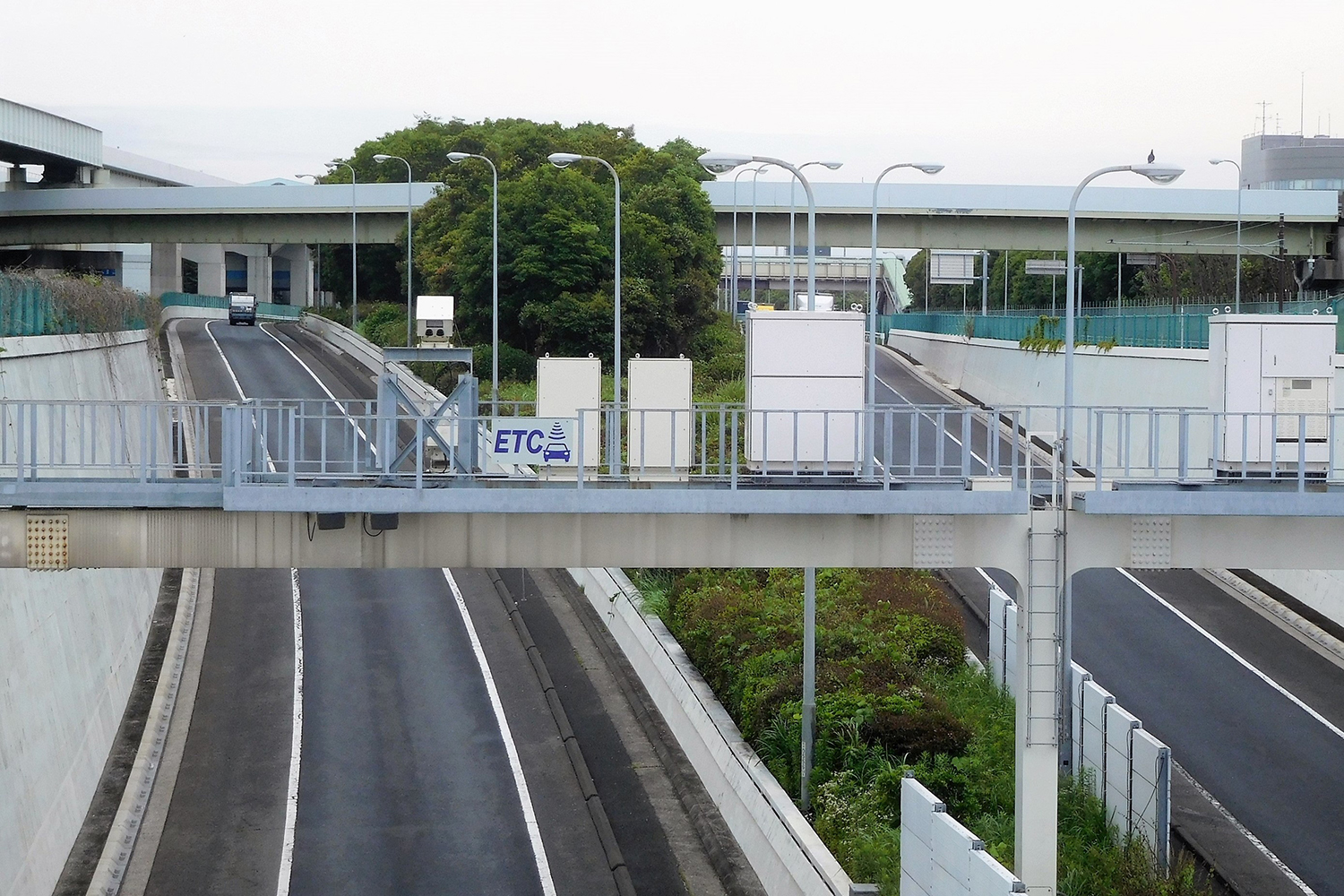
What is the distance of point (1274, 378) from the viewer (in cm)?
1933

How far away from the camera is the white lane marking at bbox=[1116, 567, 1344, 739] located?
2617 cm

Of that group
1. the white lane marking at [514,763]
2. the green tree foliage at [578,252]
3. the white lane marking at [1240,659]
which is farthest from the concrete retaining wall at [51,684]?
the green tree foliage at [578,252]

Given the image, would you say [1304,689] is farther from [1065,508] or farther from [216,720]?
[216,720]

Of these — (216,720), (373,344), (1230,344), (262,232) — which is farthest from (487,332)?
(1230,344)

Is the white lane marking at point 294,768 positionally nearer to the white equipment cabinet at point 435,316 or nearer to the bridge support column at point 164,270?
the white equipment cabinet at point 435,316

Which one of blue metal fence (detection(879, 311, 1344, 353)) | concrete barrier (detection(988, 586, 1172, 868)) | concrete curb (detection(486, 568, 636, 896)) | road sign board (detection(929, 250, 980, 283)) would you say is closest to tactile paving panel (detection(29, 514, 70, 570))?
concrete curb (detection(486, 568, 636, 896))

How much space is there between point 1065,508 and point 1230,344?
3.94 metres

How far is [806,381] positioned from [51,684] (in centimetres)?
1242

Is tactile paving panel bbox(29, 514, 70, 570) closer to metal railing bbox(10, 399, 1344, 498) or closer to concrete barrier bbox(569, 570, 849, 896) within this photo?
metal railing bbox(10, 399, 1344, 498)

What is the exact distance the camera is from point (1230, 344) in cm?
1941

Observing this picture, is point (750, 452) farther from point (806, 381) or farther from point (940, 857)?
point (940, 857)

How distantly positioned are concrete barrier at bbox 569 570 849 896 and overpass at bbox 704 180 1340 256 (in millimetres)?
34534

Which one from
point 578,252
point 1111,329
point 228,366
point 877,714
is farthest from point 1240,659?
point 228,366

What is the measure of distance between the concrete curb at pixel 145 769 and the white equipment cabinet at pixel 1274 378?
16493 millimetres
